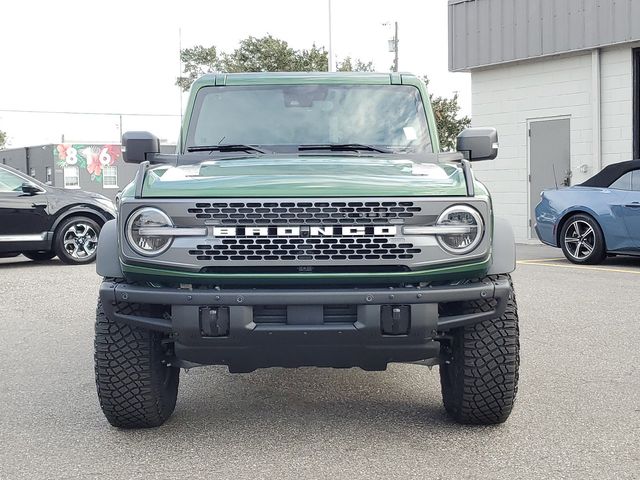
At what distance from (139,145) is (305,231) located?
1.78 meters

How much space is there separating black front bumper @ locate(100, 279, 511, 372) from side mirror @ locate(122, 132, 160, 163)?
144 cm

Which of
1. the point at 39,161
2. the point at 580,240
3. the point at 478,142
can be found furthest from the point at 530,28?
the point at 39,161

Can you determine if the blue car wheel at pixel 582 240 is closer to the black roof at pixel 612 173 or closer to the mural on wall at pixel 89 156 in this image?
the black roof at pixel 612 173

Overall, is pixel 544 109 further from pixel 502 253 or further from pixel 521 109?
pixel 502 253

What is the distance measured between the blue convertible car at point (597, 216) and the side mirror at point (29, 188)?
726 centimetres

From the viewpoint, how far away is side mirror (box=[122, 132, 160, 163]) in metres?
5.26

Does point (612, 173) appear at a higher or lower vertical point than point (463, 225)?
higher

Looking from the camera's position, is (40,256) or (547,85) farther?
(547,85)

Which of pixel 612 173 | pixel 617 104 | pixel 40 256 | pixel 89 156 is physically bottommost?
pixel 40 256

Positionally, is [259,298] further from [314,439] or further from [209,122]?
[209,122]

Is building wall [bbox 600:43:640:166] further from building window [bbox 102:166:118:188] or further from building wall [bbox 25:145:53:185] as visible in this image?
building wall [bbox 25:145:53:185]

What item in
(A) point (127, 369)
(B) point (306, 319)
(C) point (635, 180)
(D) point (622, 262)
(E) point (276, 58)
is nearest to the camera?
(B) point (306, 319)

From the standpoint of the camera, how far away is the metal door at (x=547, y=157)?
1850cm

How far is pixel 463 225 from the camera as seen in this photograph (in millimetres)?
3953
